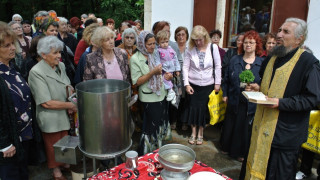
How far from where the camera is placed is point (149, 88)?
3365 millimetres

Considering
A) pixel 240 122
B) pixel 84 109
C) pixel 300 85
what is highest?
pixel 300 85

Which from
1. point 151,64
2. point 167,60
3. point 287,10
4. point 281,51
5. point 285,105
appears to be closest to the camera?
point 285,105

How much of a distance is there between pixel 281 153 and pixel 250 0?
185 inches

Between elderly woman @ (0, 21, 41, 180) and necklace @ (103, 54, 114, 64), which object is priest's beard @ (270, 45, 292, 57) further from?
elderly woman @ (0, 21, 41, 180)

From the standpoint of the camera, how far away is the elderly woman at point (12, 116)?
220cm

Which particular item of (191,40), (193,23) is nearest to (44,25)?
(191,40)

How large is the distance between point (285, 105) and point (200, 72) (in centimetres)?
192

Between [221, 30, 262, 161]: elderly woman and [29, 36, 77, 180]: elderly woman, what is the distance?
7.51ft

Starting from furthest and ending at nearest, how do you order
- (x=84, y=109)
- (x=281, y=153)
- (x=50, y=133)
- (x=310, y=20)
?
(x=310, y=20), (x=50, y=133), (x=281, y=153), (x=84, y=109)

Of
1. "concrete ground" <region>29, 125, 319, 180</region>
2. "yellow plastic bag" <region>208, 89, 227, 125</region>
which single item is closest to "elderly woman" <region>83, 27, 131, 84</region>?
"concrete ground" <region>29, 125, 319, 180</region>

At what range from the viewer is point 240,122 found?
373 centimetres

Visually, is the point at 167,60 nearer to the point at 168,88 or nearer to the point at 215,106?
the point at 168,88

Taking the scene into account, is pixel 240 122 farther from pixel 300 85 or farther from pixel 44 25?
pixel 44 25

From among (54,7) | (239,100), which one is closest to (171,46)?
(239,100)
